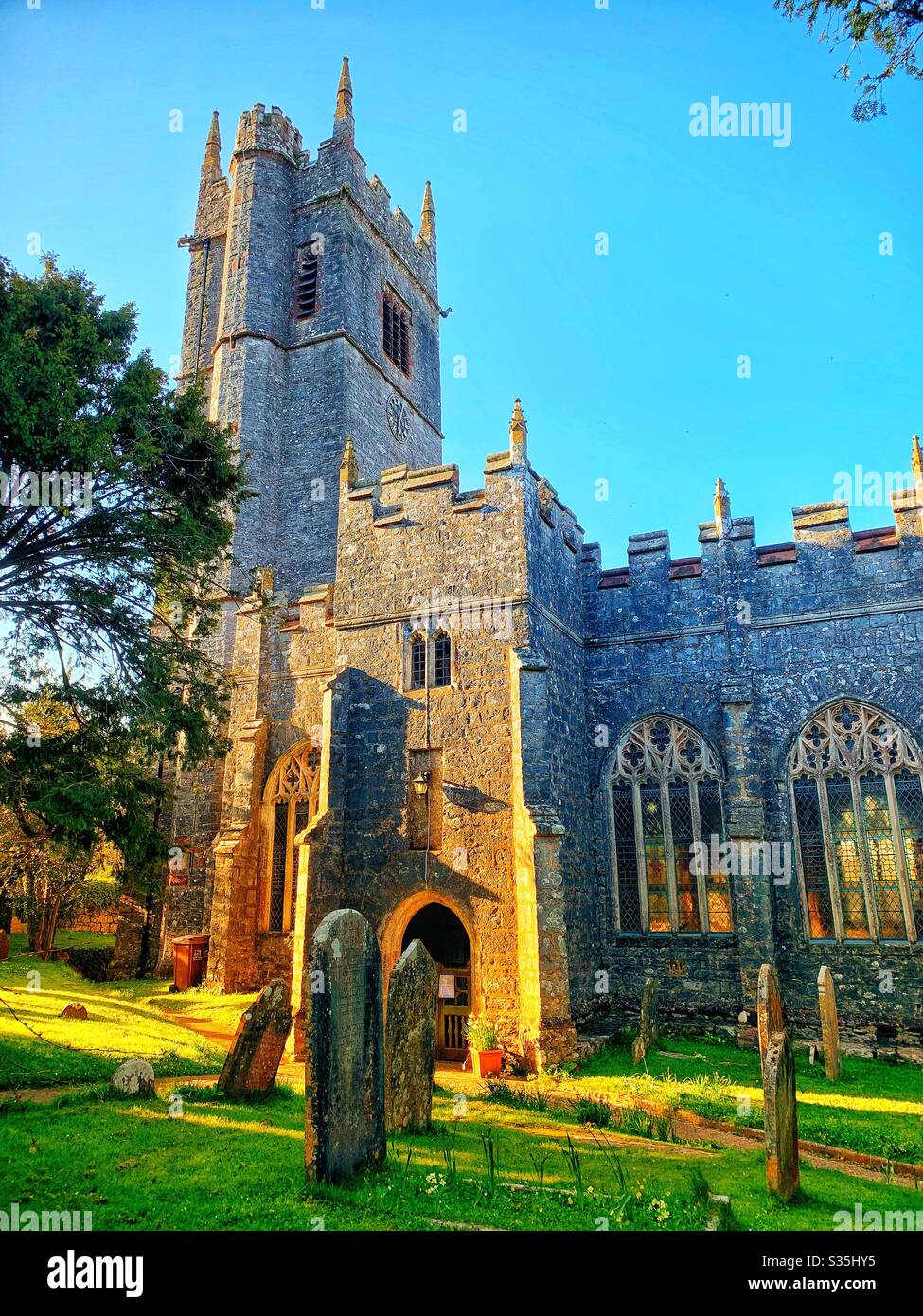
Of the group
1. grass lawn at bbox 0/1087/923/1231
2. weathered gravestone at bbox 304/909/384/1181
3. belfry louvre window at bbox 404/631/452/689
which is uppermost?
belfry louvre window at bbox 404/631/452/689

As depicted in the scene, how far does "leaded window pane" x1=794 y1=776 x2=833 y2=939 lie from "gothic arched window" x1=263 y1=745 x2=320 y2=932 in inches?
380

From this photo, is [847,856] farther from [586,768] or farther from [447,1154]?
[447,1154]

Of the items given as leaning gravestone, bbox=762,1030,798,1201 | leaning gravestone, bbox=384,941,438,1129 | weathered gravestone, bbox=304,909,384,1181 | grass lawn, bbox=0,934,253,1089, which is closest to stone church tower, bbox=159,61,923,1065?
grass lawn, bbox=0,934,253,1089

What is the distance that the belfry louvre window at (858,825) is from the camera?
13.2 metres

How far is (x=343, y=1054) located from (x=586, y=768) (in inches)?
362

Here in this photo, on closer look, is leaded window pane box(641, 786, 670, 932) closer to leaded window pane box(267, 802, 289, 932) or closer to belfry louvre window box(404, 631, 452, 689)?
belfry louvre window box(404, 631, 452, 689)

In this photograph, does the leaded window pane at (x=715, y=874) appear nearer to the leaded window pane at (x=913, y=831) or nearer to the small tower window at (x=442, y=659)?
the leaded window pane at (x=913, y=831)

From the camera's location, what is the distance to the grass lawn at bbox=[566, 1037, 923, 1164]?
8.62 metres

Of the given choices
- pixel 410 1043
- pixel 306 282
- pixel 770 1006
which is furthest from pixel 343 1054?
pixel 306 282

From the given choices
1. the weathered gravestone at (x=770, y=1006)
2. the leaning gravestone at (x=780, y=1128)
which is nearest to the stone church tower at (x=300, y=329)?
the weathered gravestone at (x=770, y=1006)

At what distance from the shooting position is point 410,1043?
8.55 metres

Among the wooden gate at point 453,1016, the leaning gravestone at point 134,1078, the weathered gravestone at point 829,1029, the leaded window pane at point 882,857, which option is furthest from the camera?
the leaded window pane at point 882,857

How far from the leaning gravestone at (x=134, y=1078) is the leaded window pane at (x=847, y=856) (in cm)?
1085

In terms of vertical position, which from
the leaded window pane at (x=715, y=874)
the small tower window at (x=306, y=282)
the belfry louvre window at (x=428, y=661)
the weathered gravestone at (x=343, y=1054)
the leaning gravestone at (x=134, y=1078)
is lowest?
the leaning gravestone at (x=134, y=1078)
